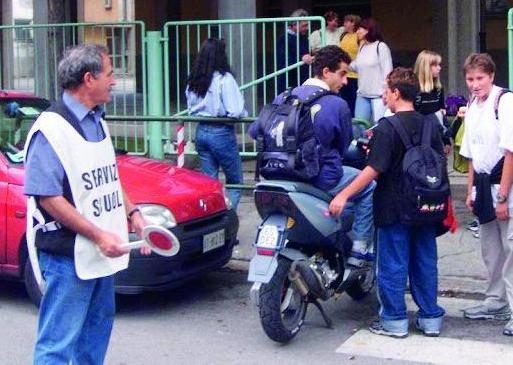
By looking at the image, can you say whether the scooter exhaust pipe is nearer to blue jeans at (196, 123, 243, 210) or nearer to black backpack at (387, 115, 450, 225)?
black backpack at (387, 115, 450, 225)

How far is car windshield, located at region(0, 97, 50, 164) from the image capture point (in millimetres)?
7836

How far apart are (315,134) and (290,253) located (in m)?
0.77

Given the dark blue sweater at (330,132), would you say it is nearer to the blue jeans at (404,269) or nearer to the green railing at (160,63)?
the blue jeans at (404,269)

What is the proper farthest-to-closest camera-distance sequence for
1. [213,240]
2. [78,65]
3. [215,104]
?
[215,104]
[213,240]
[78,65]

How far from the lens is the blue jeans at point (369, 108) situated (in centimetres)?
1181

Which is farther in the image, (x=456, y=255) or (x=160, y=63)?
(x=160, y=63)

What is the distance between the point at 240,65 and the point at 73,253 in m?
7.43

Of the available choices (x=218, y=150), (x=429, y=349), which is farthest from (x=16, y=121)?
(x=429, y=349)

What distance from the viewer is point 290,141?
21.1ft

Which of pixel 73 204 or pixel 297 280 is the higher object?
pixel 73 204

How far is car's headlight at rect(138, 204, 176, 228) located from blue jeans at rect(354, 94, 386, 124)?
5.17 metres

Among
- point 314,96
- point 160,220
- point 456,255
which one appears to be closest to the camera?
point 314,96

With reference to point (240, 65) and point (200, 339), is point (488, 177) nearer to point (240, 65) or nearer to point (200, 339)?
point (200, 339)

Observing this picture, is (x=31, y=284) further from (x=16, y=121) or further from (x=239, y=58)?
(x=239, y=58)
